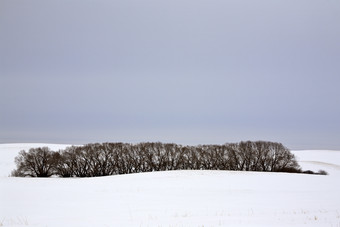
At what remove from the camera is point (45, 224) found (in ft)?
38.2

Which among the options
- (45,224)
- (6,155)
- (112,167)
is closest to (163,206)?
(45,224)

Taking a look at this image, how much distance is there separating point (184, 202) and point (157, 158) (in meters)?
27.8

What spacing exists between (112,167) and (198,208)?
98.5 feet

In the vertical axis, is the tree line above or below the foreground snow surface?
above

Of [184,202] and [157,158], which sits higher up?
[157,158]

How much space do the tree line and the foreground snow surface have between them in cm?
1333

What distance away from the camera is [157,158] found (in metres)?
46.5

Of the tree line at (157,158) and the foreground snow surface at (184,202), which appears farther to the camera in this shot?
the tree line at (157,158)

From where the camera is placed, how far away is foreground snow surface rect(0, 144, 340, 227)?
12.4 m

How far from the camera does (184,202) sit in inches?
744

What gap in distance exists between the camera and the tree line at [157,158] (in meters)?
44.7

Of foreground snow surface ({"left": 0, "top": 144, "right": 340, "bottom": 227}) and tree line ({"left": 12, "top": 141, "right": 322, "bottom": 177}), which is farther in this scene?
tree line ({"left": 12, "top": 141, "right": 322, "bottom": 177})

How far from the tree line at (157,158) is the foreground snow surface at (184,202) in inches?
525

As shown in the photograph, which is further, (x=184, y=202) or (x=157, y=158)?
(x=157, y=158)
